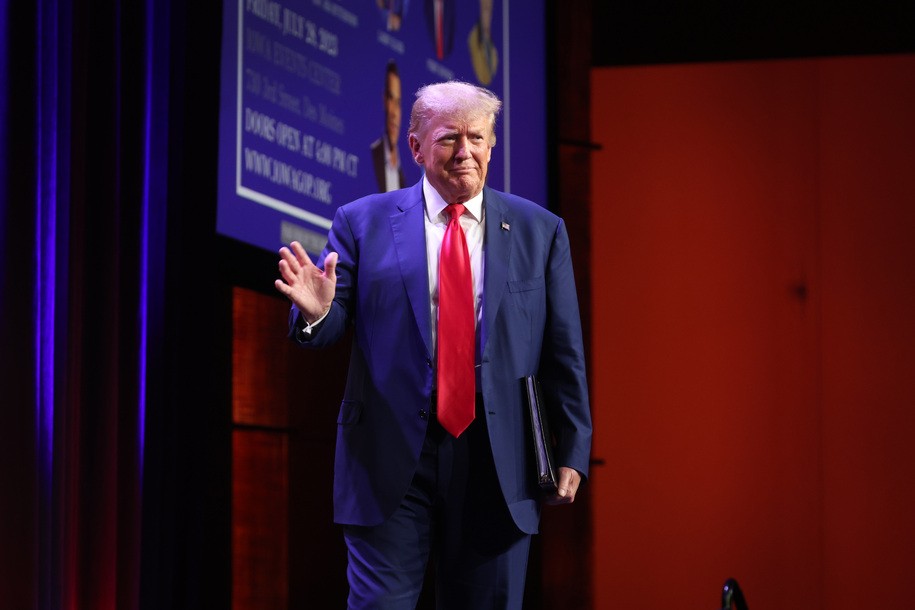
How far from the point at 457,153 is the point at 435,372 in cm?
43

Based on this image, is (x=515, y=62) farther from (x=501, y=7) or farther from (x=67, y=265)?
(x=67, y=265)

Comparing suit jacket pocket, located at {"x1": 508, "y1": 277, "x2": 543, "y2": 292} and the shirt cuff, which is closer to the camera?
the shirt cuff

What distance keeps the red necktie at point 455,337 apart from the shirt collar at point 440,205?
0.08 meters

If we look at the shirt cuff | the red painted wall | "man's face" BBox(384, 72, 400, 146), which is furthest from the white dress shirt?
the red painted wall

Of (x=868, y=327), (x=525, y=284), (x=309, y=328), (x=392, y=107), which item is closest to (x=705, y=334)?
(x=868, y=327)

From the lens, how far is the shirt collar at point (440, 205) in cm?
241

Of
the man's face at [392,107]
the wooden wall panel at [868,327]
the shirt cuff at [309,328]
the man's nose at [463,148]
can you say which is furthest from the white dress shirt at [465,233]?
the wooden wall panel at [868,327]

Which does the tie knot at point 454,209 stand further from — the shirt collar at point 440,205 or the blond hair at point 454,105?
the blond hair at point 454,105

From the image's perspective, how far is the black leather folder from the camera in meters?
2.30

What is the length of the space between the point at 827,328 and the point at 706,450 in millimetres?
756

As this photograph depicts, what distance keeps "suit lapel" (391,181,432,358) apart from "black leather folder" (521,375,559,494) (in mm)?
219

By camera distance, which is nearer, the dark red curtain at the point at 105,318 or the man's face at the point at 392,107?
the dark red curtain at the point at 105,318

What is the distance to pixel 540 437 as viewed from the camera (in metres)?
2.32

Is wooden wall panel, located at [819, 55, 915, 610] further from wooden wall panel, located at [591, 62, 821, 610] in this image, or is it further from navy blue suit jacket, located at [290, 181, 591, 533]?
navy blue suit jacket, located at [290, 181, 591, 533]
